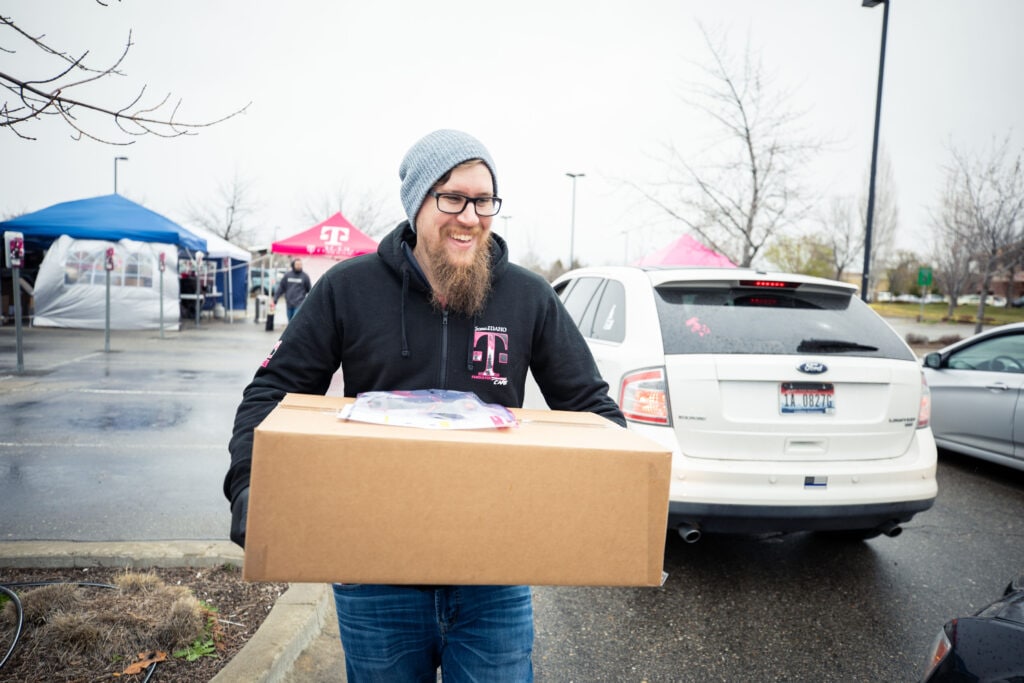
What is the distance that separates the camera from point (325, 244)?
17641 mm

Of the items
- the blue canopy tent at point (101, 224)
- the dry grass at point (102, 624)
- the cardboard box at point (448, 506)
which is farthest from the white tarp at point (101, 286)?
the cardboard box at point (448, 506)

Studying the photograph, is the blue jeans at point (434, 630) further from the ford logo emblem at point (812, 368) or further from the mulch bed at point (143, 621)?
the ford logo emblem at point (812, 368)

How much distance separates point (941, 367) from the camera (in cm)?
648

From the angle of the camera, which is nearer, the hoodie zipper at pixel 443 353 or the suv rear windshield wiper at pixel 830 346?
the hoodie zipper at pixel 443 353

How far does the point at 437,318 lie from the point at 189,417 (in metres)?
6.87

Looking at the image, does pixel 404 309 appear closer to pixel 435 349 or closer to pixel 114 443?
pixel 435 349

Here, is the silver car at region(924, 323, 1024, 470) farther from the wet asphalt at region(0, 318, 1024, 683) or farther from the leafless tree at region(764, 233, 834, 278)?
the leafless tree at region(764, 233, 834, 278)

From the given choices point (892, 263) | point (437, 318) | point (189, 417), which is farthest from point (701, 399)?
point (892, 263)

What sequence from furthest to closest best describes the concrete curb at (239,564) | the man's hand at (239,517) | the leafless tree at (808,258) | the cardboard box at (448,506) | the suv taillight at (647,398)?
the leafless tree at (808,258)
the suv taillight at (647,398)
the concrete curb at (239,564)
the man's hand at (239,517)
the cardboard box at (448,506)

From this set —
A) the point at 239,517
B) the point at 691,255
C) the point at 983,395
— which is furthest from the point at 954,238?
the point at 239,517

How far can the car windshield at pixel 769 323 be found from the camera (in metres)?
3.51

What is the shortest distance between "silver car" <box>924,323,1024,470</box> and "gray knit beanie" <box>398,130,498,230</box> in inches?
229

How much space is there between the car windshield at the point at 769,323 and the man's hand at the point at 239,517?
8.24 feet

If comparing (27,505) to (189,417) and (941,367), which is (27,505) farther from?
(941,367)
